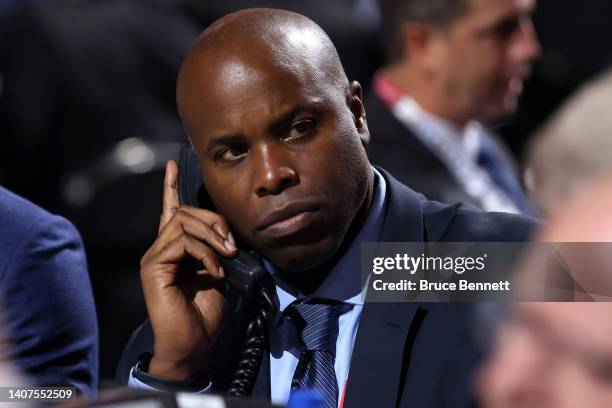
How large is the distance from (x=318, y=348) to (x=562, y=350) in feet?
2.54

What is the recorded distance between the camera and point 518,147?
11.2ft

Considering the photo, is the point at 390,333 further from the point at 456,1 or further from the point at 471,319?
the point at 456,1

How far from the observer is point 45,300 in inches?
64.9

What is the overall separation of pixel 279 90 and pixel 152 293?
339mm

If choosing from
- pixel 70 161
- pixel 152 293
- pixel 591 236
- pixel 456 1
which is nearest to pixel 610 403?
pixel 591 236

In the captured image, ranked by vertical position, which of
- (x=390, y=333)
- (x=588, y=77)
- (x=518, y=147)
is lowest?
(x=390, y=333)

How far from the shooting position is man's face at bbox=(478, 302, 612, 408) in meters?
0.58

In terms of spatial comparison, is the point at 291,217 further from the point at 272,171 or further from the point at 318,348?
the point at 318,348

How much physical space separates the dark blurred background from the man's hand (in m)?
1.49

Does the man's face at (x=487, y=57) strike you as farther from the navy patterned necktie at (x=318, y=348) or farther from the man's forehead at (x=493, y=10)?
the navy patterned necktie at (x=318, y=348)

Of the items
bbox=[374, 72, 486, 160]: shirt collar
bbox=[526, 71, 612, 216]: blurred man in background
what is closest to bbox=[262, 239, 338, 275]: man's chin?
bbox=[526, 71, 612, 216]: blurred man in background

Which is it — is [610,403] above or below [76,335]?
below

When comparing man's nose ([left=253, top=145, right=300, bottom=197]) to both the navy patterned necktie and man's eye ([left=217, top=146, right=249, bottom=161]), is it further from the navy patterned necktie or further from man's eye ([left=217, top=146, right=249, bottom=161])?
the navy patterned necktie

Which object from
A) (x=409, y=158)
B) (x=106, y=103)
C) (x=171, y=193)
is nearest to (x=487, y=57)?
(x=409, y=158)
